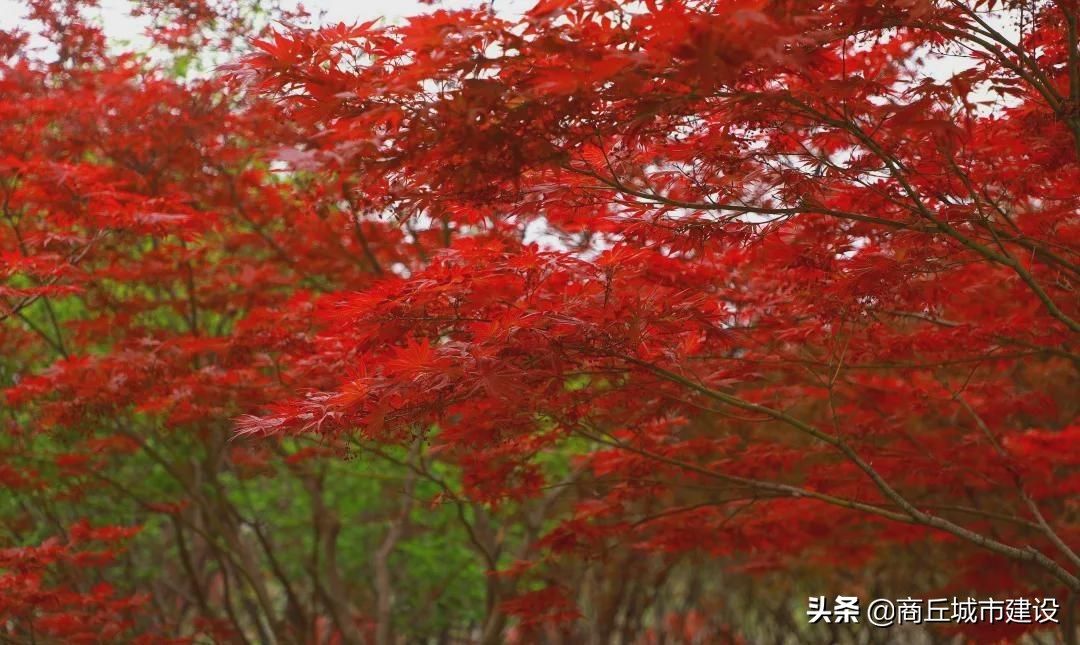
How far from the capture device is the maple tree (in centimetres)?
338

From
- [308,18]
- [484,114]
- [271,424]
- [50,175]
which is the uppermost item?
[308,18]

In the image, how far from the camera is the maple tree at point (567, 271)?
338 cm

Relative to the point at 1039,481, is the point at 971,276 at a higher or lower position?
higher

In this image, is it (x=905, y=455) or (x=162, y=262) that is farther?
(x=162, y=262)

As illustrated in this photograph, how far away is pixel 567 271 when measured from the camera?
4090mm

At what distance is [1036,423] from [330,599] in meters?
7.08

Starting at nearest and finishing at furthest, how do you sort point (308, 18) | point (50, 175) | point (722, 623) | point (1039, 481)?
point (50, 175) → point (308, 18) → point (1039, 481) → point (722, 623)

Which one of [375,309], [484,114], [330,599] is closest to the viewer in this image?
[484,114]

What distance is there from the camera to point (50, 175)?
605 centimetres

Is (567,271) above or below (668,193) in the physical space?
below

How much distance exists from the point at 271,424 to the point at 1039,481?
6.14m

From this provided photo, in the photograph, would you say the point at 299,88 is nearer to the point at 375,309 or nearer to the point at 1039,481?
the point at 375,309

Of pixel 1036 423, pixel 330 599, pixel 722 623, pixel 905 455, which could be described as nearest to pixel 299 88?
pixel 905 455

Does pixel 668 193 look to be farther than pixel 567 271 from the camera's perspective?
Yes
